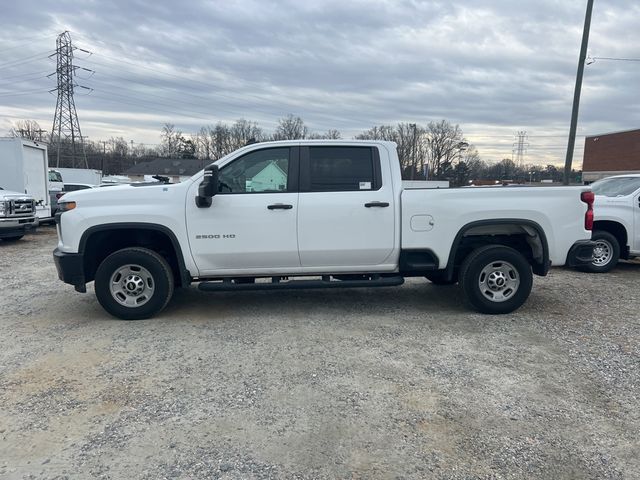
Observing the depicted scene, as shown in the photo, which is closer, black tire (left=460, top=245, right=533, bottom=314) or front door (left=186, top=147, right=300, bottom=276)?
front door (left=186, top=147, right=300, bottom=276)

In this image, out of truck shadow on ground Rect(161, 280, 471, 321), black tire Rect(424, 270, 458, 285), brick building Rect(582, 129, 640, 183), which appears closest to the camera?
truck shadow on ground Rect(161, 280, 471, 321)

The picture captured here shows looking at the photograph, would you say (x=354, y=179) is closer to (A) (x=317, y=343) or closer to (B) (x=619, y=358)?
(A) (x=317, y=343)

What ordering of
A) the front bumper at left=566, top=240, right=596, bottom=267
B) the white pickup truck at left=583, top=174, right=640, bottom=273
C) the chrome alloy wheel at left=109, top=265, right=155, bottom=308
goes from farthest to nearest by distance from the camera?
the white pickup truck at left=583, top=174, right=640, bottom=273
the front bumper at left=566, top=240, right=596, bottom=267
the chrome alloy wheel at left=109, top=265, right=155, bottom=308

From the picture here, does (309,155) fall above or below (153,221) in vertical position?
above

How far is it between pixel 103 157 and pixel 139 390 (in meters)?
90.1

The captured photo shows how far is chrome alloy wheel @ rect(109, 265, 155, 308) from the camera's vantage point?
17.9ft

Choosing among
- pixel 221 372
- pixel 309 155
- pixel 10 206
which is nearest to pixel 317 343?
pixel 221 372

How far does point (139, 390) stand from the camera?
3.81 metres

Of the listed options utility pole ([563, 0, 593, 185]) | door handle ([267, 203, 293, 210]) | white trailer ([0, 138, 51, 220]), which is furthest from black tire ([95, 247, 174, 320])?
utility pole ([563, 0, 593, 185])

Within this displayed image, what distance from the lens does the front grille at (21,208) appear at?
39.4 feet

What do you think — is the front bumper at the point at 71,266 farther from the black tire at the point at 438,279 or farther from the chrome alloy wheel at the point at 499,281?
the chrome alloy wheel at the point at 499,281

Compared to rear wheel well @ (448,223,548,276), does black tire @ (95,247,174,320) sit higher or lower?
lower

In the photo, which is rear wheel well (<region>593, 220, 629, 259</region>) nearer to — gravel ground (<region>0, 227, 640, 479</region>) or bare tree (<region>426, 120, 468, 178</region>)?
gravel ground (<region>0, 227, 640, 479</region>)

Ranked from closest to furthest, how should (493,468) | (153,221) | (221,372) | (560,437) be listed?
(493,468)
(560,437)
(221,372)
(153,221)
